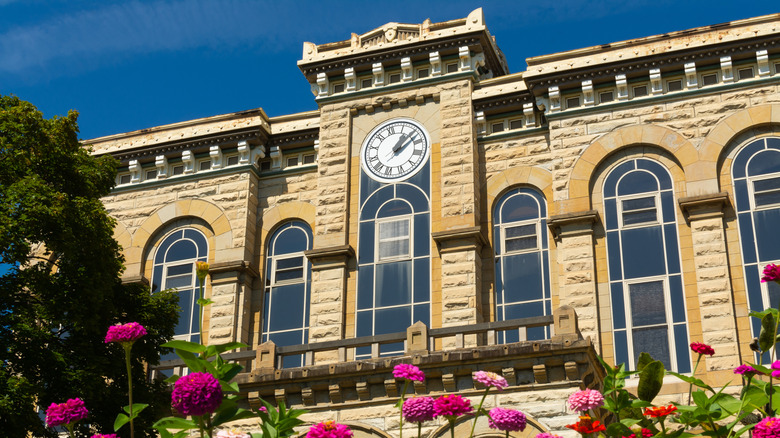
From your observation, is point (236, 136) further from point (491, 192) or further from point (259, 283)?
point (491, 192)

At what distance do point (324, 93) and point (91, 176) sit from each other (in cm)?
960

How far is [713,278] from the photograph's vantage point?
77.8 ft

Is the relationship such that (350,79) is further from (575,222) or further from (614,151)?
(575,222)

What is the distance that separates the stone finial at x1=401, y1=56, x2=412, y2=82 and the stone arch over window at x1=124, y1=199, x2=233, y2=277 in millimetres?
6372

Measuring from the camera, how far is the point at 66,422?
958cm

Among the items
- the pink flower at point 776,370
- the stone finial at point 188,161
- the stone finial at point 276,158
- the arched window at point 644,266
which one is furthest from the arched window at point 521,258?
the pink flower at point 776,370

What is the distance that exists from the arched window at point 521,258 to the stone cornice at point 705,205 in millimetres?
3615

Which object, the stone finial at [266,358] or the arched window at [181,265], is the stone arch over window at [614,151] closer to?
the stone finial at [266,358]

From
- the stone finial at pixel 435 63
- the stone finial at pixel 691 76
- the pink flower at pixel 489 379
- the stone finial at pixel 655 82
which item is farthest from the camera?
the stone finial at pixel 435 63

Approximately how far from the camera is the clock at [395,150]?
28.0m

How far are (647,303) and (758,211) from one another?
3438 mm

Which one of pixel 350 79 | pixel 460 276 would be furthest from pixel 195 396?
pixel 350 79

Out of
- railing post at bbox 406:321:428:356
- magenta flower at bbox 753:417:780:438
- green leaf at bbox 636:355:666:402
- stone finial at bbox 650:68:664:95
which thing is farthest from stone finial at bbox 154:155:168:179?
magenta flower at bbox 753:417:780:438

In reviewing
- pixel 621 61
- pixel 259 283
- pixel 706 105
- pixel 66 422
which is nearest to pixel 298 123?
pixel 259 283
